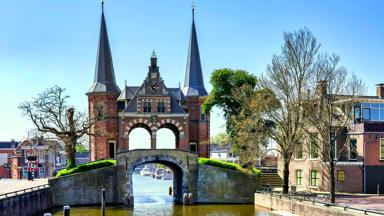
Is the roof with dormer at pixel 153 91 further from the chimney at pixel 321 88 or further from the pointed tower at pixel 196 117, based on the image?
the chimney at pixel 321 88


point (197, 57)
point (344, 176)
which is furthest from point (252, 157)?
point (197, 57)

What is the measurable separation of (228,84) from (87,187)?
1940 cm

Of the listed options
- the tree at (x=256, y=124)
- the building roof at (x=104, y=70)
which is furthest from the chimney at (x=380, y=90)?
the building roof at (x=104, y=70)

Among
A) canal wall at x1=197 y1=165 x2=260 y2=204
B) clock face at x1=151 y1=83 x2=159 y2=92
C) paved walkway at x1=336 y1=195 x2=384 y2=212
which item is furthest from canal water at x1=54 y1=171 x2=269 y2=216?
clock face at x1=151 y1=83 x2=159 y2=92

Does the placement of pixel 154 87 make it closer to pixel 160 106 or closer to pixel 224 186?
pixel 160 106

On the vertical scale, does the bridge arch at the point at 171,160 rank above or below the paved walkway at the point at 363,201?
above

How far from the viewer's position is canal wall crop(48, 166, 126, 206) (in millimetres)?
51000

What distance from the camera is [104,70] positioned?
232 ft

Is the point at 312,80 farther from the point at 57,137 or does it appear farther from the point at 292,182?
the point at 57,137

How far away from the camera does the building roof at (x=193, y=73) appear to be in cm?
7312

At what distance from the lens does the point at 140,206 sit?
5094 centimetres

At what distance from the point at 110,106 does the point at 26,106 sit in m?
15.7

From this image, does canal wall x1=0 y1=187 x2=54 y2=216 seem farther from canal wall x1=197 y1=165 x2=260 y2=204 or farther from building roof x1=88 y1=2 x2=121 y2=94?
building roof x1=88 y1=2 x2=121 y2=94

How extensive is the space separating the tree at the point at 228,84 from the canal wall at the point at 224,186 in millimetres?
8515
